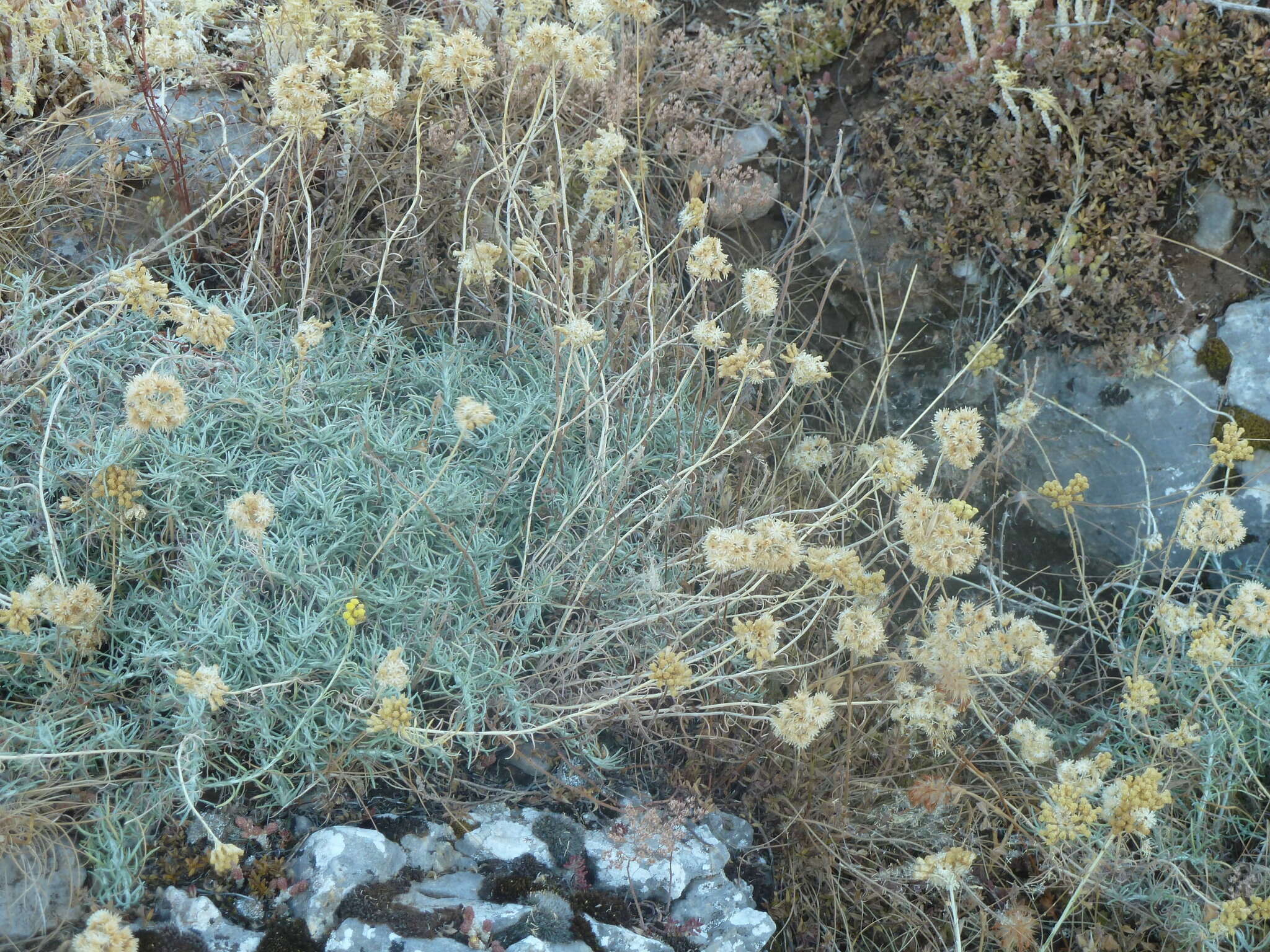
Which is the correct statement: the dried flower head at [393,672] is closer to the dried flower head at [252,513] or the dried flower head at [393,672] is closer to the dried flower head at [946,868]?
the dried flower head at [252,513]

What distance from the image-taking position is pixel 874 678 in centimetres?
280

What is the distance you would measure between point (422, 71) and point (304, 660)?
5.18ft

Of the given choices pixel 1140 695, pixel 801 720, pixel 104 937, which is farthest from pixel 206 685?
pixel 1140 695

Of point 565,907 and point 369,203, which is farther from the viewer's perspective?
point 369,203

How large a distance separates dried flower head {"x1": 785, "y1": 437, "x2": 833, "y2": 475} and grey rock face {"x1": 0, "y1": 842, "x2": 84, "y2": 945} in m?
2.16

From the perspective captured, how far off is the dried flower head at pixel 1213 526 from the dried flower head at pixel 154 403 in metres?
2.35

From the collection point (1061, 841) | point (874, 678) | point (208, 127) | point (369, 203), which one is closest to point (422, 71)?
point (369, 203)

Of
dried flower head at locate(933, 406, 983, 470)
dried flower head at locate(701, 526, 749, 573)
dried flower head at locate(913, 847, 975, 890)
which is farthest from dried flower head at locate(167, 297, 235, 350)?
dried flower head at locate(913, 847, 975, 890)

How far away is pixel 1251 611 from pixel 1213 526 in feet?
0.72

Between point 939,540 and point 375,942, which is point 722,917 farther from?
point 939,540

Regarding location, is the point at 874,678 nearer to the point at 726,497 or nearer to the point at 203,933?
the point at 726,497

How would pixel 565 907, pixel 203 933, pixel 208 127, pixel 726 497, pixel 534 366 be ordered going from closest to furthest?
pixel 203 933, pixel 565 907, pixel 726 497, pixel 534 366, pixel 208 127

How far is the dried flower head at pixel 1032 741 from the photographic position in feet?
8.26

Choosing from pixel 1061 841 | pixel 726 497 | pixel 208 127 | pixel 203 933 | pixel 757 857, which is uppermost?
pixel 208 127
